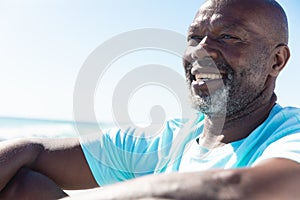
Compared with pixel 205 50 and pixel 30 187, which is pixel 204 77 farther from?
pixel 30 187

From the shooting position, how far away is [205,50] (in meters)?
1.76

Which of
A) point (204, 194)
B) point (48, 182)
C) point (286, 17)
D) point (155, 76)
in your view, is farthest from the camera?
point (155, 76)

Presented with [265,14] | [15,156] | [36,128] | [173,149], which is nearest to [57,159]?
[15,156]

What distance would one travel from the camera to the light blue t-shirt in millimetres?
1523

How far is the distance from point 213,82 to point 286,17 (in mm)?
405

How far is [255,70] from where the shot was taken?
5.73 feet

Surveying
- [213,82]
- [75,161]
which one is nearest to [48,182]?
[75,161]

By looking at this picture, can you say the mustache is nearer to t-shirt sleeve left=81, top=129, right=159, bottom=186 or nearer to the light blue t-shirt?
the light blue t-shirt

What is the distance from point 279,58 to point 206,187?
38.1 inches

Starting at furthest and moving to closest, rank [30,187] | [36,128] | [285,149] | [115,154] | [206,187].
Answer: [36,128]
[115,154]
[30,187]
[285,149]
[206,187]

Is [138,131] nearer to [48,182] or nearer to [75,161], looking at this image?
[75,161]

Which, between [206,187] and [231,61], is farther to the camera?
[231,61]

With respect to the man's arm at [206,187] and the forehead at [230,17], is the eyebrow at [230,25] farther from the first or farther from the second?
the man's arm at [206,187]

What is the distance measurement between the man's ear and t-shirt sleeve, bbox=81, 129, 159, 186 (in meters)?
0.55
